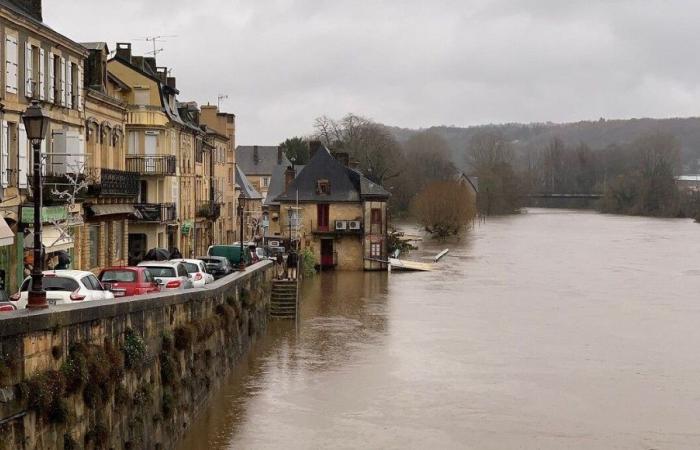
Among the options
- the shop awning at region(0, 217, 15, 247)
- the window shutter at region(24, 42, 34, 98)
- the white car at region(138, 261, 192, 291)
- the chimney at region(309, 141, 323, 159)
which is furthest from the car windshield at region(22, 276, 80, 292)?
the chimney at region(309, 141, 323, 159)

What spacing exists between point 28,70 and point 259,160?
91175 mm

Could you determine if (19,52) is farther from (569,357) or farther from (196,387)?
(569,357)

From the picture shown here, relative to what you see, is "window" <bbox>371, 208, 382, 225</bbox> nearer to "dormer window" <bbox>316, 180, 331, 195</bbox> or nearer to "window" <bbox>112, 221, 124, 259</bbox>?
"dormer window" <bbox>316, 180, 331, 195</bbox>

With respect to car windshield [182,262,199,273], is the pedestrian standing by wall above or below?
below

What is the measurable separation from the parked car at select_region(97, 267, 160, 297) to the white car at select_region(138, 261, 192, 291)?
123cm

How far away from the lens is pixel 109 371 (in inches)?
570

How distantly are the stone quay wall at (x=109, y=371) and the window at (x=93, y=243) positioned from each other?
357 inches

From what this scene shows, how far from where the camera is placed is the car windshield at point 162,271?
27.2m

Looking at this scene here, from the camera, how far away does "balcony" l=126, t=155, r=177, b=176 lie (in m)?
41.7

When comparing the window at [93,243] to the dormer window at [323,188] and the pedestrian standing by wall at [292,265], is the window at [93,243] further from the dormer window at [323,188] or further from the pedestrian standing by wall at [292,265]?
the dormer window at [323,188]

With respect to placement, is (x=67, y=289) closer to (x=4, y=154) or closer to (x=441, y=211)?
(x=4, y=154)

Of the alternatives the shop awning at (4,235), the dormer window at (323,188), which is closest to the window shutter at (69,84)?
the shop awning at (4,235)

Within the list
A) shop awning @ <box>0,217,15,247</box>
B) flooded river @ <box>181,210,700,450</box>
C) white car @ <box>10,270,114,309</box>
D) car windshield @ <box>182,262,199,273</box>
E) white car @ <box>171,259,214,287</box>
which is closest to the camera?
white car @ <box>10,270,114,309</box>

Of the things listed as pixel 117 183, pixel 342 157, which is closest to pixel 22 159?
pixel 117 183
